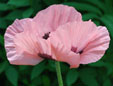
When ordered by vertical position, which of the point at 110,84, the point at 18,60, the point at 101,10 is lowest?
the point at 110,84

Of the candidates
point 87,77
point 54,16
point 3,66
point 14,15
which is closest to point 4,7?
point 14,15

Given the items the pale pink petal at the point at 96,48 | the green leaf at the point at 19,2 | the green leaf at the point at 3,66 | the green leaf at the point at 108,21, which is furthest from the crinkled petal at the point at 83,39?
the green leaf at the point at 3,66

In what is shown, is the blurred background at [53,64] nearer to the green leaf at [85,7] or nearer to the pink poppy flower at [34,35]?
the green leaf at [85,7]

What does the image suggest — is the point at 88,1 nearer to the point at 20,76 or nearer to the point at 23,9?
the point at 23,9

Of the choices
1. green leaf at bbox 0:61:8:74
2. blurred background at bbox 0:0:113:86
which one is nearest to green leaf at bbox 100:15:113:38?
blurred background at bbox 0:0:113:86

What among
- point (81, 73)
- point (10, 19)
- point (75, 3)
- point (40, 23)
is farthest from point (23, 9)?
point (40, 23)
